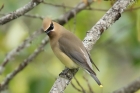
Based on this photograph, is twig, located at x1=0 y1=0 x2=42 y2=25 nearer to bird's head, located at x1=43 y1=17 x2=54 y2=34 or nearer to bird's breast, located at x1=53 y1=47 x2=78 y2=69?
bird's head, located at x1=43 y1=17 x2=54 y2=34

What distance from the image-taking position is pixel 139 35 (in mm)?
4387

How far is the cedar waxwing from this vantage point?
4469mm

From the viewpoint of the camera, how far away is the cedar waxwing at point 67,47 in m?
4.47

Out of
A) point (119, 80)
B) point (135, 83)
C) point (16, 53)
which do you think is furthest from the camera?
point (119, 80)

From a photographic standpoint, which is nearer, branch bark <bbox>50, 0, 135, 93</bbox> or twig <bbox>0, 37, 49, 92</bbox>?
branch bark <bbox>50, 0, 135, 93</bbox>

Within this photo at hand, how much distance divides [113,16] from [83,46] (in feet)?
1.33

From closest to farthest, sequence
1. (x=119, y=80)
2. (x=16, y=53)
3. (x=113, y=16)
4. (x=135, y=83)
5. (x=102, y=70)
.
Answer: (x=113, y=16) < (x=135, y=83) < (x=16, y=53) < (x=102, y=70) < (x=119, y=80)

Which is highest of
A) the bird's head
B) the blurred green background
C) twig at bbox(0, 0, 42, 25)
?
twig at bbox(0, 0, 42, 25)

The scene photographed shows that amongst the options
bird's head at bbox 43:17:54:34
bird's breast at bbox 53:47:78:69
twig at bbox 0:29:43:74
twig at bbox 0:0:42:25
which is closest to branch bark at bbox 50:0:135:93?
bird's breast at bbox 53:47:78:69

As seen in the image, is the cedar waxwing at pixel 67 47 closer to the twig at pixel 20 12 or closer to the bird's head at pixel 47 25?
the bird's head at pixel 47 25

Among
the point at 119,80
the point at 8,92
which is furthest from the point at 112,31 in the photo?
the point at 119,80

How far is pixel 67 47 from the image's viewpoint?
471 cm

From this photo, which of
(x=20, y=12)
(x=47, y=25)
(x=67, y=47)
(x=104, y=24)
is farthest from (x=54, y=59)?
(x=20, y=12)

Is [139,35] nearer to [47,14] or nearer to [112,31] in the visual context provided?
[112,31]
